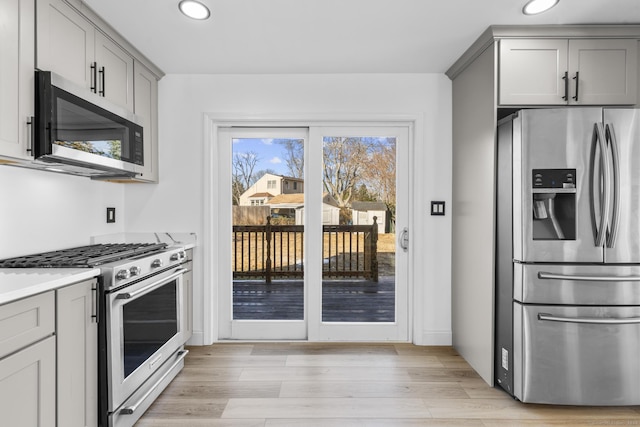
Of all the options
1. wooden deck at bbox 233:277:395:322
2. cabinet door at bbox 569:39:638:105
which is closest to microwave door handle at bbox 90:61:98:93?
wooden deck at bbox 233:277:395:322

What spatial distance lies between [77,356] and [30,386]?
0.26m

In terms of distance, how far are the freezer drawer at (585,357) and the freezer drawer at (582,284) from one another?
0.18ft

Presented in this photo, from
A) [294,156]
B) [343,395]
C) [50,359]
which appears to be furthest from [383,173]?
[50,359]

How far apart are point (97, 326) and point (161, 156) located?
1.80m

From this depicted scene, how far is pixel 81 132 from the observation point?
203 cm

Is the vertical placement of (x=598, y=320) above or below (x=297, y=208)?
below

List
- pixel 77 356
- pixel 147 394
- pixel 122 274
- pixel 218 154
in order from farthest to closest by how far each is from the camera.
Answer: pixel 218 154
pixel 147 394
pixel 122 274
pixel 77 356

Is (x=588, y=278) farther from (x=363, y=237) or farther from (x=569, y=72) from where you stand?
(x=363, y=237)

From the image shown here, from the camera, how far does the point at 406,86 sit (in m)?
3.25

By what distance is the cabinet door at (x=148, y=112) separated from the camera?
2867mm

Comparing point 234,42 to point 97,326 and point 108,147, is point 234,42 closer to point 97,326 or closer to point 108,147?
point 108,147

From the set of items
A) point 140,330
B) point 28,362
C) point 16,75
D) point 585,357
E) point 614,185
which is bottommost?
point 585,357

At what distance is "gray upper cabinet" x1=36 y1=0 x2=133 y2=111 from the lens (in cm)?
189

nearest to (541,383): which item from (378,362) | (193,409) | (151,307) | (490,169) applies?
(378,362)
